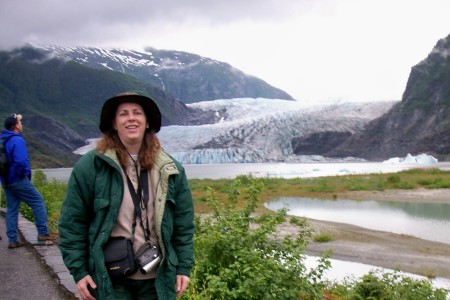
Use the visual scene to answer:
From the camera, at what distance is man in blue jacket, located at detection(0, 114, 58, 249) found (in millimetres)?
5723

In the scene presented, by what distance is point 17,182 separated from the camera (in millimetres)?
5957

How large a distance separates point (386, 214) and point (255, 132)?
143 feet

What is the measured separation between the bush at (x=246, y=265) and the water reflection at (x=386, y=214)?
30.5ft

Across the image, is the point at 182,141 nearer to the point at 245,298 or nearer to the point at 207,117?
the point at 207,117

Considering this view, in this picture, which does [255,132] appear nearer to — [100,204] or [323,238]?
[323,238]

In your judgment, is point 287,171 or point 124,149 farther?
point 287,171

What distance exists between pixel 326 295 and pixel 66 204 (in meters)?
5.05

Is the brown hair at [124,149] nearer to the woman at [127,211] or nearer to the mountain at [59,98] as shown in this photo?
the woman at [127,211]

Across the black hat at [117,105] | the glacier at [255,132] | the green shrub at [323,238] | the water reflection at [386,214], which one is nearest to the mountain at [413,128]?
the glacier at [255,132]

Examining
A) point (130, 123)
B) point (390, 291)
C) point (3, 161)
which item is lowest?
point (390, 291)

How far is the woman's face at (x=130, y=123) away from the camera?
255cm

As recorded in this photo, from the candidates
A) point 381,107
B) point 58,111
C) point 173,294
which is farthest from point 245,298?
point 58,111

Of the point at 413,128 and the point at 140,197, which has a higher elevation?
the point at 140,197

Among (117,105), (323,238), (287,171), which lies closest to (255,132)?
(287,171)
